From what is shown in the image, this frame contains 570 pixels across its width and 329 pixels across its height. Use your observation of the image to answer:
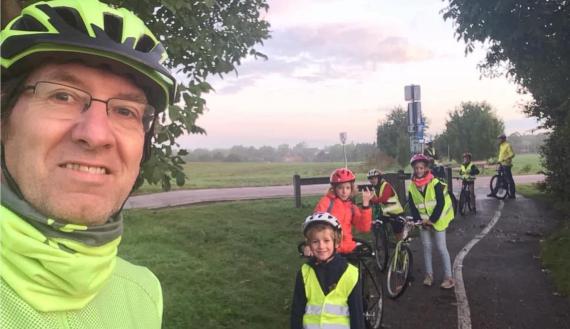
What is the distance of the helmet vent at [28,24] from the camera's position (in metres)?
1.36

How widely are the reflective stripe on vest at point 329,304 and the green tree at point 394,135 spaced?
117ft

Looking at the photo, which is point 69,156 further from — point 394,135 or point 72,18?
point 394,135

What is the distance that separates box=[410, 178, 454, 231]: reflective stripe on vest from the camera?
7.59 m

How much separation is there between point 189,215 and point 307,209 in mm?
3619

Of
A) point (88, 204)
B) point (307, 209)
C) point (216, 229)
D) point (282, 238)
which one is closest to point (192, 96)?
point (88, 204)

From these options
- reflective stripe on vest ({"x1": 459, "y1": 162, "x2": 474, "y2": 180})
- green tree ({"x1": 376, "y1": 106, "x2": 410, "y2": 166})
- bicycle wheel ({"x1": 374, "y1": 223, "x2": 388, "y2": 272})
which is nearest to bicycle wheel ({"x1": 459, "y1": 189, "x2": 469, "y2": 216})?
reflective stripe on vest ({"x1": 459, "y1": 162, "x2": 474, "y2": 180})

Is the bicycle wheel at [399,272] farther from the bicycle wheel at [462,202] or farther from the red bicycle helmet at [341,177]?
the bicycle wheel at [462,202]

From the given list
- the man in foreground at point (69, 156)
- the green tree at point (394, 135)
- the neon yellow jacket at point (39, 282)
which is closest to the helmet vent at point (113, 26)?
the man in foreground at point (69, 156)

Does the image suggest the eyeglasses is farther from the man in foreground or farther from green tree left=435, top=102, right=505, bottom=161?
green tree left=435, top=102, right=505, bottom=161

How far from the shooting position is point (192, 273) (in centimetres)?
739

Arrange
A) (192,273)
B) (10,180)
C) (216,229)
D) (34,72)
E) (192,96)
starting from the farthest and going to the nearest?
(216,229) → (192,273) → (192,96) → (34,72) → (10,180)

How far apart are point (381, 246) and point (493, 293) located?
2186 millimetres

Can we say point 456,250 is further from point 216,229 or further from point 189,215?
point 189,215

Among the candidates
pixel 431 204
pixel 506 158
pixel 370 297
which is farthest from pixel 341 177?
pixel 506 158
